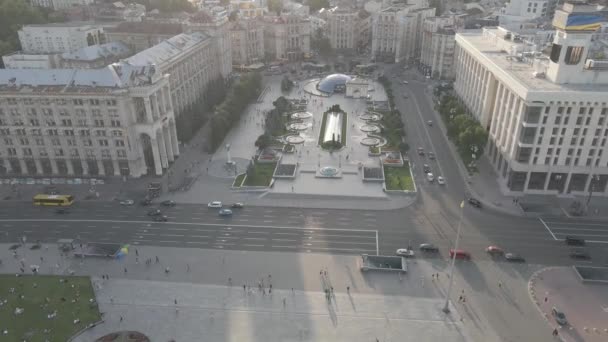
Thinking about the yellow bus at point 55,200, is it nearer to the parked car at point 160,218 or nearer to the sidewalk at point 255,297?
the sidewalk at point 255,297

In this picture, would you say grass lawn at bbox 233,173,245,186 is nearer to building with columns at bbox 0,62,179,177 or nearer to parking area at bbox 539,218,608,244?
building with columns at bbox 0,62,179,177

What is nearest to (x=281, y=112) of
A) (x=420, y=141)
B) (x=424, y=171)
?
(x=420, y=141)

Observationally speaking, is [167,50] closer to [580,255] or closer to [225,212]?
[225,212]

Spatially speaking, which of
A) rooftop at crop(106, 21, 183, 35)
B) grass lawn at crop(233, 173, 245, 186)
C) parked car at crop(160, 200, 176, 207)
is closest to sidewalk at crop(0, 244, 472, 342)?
parked car at crop(160, 200, 176, 207)

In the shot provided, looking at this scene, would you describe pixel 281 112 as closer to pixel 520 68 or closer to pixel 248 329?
pixel 520 68

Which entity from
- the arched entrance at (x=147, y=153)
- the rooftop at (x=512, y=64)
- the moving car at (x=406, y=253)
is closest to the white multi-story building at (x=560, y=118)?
the rooftop at (x=512, y=64)
